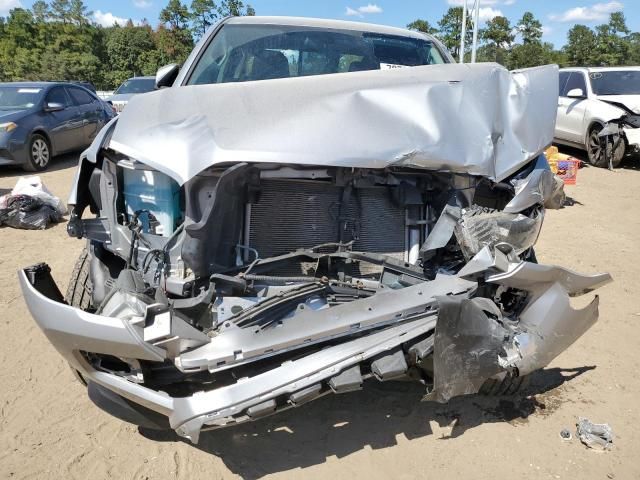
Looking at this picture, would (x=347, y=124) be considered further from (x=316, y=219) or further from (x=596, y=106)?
(x=596, y=106)

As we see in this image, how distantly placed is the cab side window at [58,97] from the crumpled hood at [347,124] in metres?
7.62

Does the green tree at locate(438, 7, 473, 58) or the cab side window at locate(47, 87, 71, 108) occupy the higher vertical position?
the green tree at locate(438, 7, 473, 58)

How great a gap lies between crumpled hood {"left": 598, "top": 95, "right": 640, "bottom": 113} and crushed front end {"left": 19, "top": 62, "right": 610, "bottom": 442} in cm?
822

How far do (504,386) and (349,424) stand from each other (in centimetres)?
86

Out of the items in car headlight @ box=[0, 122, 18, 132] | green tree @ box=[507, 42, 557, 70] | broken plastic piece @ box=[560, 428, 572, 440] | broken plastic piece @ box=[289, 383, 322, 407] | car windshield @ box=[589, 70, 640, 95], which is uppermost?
green tree @ box=[507, 42, 557, 70]

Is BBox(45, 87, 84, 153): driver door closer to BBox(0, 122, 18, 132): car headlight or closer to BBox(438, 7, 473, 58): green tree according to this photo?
BBox(0, 122, 18, 132): car headlight

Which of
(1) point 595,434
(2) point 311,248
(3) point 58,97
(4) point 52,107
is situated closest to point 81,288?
(2) point 311,248

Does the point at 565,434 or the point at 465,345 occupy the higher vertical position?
the point at 465,345

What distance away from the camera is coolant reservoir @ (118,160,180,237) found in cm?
251

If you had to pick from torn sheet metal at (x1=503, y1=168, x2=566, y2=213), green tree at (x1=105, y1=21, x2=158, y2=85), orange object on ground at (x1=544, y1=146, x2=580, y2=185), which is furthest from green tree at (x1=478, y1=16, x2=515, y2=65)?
torn sheet metal at (x1=503, y1=168, x2=566, y2=213)

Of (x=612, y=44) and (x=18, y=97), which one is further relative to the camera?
(x=612, y=44)

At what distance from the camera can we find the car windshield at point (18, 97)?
346 inches

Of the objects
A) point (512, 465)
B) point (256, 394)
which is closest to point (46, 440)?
point (256, 394)

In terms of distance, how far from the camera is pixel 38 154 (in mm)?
8664
